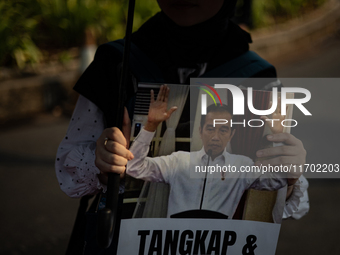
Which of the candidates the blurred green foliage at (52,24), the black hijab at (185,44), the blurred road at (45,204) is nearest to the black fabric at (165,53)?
the black hijab at (185,44)

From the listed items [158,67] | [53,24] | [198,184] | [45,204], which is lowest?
[45,204]

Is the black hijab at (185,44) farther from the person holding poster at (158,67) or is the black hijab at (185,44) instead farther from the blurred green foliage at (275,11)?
the blurred green foliage at (275,11)

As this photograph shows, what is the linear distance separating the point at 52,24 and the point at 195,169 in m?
5.49

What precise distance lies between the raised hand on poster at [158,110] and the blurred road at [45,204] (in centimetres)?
133

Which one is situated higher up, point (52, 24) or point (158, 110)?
point (52, 24)

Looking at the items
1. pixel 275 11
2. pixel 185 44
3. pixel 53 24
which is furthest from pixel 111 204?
pixel 275 11

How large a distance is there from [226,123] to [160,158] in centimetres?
21

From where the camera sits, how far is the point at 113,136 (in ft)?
3.66

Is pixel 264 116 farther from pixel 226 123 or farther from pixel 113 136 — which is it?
pixel 113 136

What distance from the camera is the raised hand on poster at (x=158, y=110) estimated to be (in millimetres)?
1146

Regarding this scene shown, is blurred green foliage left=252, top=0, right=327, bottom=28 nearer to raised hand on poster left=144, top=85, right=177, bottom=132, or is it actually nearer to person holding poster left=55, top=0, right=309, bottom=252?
person holding poster left=55, top=0, right=309, bottom=252

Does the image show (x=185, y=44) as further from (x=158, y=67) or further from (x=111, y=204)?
(x=111, y=204)

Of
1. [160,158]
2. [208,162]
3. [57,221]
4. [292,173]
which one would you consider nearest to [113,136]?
[160,158]

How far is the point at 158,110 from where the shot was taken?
1153mm
